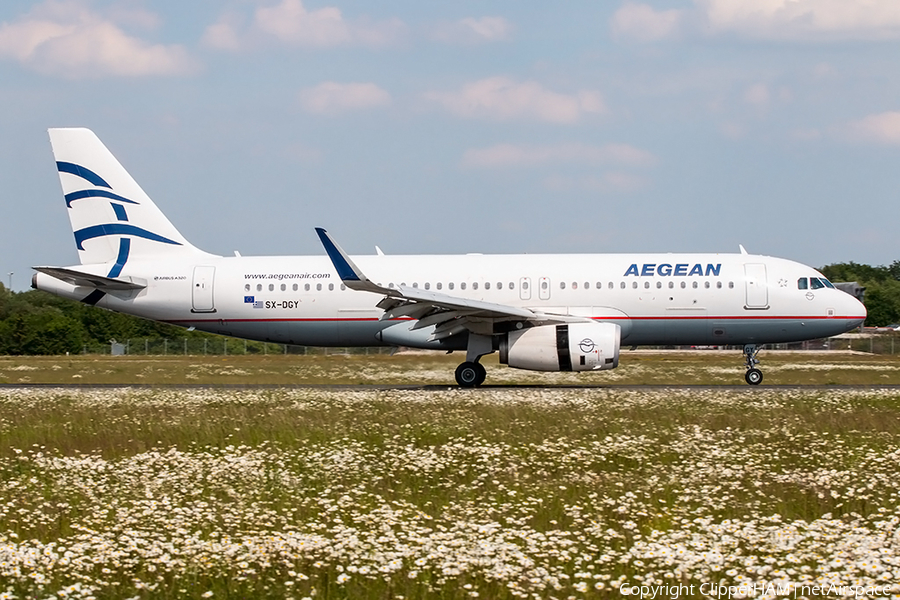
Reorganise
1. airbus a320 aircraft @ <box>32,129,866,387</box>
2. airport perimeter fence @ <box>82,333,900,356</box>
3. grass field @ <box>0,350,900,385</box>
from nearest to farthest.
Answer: airbus a320 aircraft @ <box>32,129,866,387</box> < grass field @ <box>0,350,900,385</box> < airport perimeter fence @ <box>82,333,900,356</box>

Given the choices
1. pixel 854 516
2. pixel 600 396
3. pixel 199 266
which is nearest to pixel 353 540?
pixel 854 516

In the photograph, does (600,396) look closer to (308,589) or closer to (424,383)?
(424,383)

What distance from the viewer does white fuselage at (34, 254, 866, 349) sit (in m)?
26.6

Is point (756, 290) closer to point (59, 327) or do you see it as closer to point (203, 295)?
point (203, 295)

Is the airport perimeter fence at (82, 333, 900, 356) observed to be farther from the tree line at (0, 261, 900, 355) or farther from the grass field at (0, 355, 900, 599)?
the grass field at (0, 355, 900, 599)

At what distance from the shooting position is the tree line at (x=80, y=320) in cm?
7181

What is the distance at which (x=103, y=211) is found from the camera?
29.2 m

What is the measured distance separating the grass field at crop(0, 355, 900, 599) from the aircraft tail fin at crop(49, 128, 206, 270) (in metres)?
10.2

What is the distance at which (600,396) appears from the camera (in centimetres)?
2117

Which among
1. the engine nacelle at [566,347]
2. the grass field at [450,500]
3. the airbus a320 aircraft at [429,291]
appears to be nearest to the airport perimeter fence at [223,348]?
the airbus a320 aircraft at [429,291]

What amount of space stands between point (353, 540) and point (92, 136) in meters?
24.9

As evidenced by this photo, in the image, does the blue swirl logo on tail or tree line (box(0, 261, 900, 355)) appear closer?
the blue swirl logo on tail

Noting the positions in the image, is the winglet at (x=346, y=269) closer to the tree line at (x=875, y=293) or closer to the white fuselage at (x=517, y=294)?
the white fuselage at (x=517, y=294)

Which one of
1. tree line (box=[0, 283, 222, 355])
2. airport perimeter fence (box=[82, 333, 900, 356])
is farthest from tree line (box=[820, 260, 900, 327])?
tree line (box=[0, 283, 222, 355])
